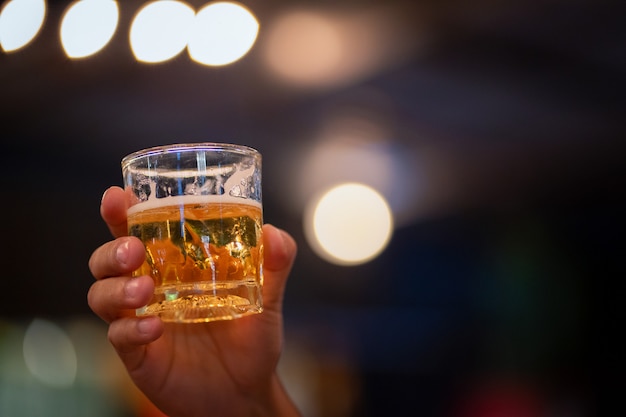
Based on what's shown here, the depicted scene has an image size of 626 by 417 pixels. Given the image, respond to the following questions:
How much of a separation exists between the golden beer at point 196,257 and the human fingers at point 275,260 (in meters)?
0.22

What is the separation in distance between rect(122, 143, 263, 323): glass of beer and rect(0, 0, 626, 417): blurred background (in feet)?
8.09

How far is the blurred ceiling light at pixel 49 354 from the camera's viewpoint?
422 centimetres

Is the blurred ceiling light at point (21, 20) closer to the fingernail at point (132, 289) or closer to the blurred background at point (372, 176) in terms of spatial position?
the blurred background at point (372, 176)

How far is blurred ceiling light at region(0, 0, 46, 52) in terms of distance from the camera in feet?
10.3

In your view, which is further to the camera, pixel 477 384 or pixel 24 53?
pixel 477 384

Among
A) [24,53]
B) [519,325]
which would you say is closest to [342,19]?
[24,53]

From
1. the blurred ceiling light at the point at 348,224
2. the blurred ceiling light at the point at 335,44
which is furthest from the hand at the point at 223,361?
the blurred ceiling light at the point at 348,224

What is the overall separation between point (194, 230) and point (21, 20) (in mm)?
2873

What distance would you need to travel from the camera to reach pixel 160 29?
3.16 m

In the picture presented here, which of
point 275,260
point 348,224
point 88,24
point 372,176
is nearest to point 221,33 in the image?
point 88,24

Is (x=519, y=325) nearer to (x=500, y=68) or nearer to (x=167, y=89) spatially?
(x=500, y=68)

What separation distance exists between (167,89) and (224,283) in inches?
113

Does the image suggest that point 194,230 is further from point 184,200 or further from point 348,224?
point 348,224

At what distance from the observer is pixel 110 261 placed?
0.91 metres
